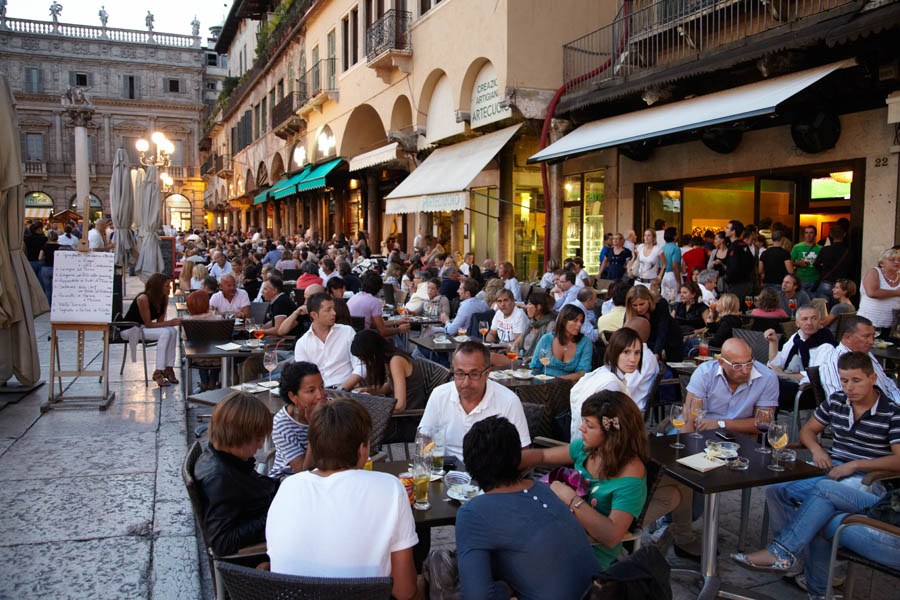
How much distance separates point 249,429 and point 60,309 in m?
4.95

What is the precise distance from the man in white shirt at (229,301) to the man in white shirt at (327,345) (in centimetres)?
364

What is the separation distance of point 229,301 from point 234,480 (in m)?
6.51

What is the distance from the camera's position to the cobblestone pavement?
3648mm

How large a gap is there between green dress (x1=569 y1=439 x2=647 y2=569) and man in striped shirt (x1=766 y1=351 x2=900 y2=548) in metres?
1.32

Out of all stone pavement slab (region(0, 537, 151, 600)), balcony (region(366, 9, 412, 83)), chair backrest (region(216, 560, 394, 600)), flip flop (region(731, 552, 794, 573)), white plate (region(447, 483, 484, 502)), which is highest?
balcony (region(366, 9, 412, 83))

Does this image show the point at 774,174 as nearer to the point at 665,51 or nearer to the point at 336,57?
the point at 665,51

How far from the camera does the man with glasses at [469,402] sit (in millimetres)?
3830

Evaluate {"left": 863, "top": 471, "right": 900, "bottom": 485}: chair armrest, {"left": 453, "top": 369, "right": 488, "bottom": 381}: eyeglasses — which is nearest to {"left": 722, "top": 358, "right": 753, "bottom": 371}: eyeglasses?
{"left": 863, "top": 471, "right": 900, "bottom": 485}: chair armrest

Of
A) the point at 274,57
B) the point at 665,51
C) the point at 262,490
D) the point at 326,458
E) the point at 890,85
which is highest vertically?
the point at 274,57

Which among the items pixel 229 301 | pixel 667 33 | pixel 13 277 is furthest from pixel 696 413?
pixel 667 33

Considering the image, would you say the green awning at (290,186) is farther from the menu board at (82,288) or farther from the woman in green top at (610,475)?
the woman in green top at (610,475)

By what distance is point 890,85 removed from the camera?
332 inches

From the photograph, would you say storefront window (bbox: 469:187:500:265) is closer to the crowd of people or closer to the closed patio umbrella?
the crowd of people

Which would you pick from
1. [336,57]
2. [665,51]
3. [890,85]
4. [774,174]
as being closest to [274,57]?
[336,57]
